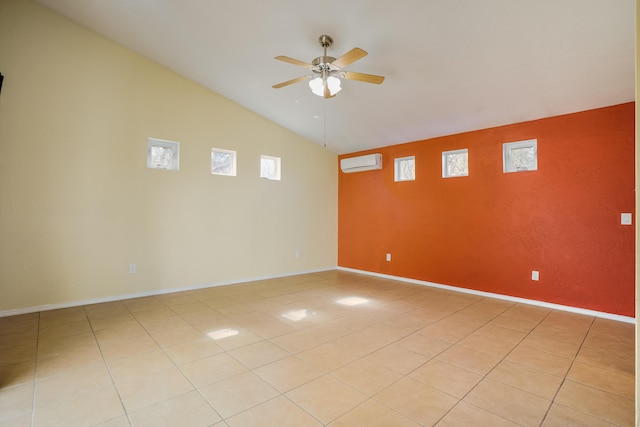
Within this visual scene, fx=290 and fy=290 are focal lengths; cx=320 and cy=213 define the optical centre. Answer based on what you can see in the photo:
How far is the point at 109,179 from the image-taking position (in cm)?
395

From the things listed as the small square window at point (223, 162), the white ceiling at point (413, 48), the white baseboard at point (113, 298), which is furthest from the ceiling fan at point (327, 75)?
the white baseboard at point (113, 298)

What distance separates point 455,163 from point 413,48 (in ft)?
7.79

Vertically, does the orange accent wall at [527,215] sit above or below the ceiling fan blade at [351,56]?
below

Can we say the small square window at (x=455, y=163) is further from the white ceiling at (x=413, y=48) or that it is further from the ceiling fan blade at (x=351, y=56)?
the ceiling fan blade at (x=351, y=56)

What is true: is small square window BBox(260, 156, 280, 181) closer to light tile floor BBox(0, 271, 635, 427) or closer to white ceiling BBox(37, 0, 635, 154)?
white ceiling BBox(37, 0, 635, 154)

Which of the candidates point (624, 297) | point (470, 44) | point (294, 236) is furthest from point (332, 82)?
point (624, 297)

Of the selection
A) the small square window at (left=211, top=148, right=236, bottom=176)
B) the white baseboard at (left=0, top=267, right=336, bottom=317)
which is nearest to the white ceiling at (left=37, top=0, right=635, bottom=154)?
the small square window at (left=211, top=148, right=236, bottom=176)

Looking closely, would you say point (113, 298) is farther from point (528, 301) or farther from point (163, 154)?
point (528, 301)

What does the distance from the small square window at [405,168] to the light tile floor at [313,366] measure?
2.49 metres

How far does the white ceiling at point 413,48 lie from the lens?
8.34 feet

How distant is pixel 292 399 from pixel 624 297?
3.96 metres

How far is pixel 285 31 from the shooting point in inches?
123

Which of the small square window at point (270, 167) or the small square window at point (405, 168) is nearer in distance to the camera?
the small square window at point (405, 168)

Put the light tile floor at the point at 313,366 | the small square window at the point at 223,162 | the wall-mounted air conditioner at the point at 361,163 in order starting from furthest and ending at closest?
the wall-mounted air conditioner at the point at 361,163
the small square window at the point at 223,162
the light tile floor at the point at 313,366
